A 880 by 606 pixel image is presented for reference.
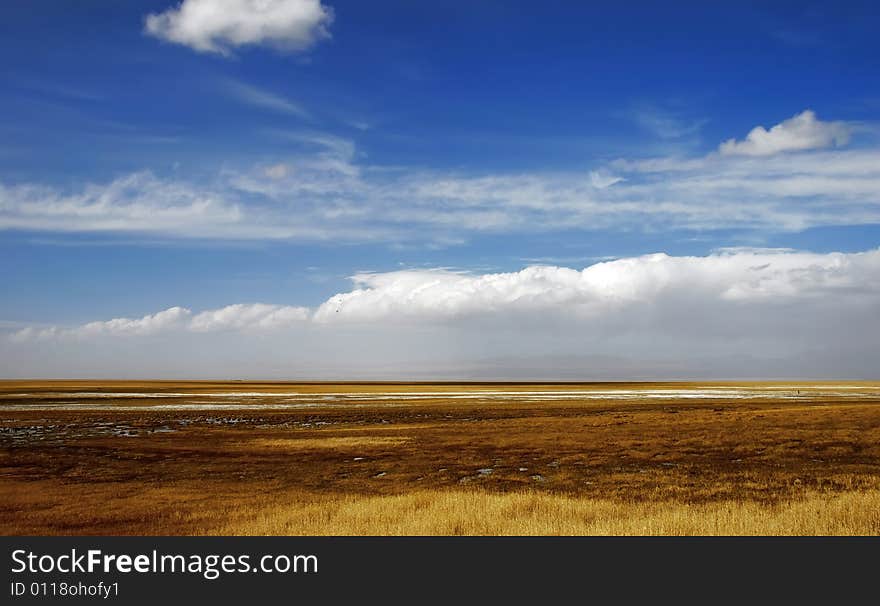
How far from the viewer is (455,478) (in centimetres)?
2686

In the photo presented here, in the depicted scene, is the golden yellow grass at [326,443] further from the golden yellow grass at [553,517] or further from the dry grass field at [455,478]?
the golden yellow grass at [553,517]

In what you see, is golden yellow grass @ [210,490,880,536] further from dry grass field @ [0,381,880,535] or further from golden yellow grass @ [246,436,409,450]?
golden yellow grass @ [246,436,409,450]

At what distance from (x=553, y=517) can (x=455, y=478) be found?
8.80 meters

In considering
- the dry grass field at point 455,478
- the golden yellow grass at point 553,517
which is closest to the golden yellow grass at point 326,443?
the dry grass field at point 455,478

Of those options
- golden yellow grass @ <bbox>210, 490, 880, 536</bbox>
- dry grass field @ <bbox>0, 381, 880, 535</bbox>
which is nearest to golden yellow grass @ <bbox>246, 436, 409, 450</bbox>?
dry grass field @ <bbox>0, 381, 880, 535</bbox>

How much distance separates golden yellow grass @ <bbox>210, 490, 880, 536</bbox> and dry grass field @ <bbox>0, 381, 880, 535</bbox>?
3.1 inches

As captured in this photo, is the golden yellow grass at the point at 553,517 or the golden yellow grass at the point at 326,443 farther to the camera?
the golden yellow grass at the point at 326,443

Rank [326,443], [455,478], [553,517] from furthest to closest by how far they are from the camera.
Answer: [326,443] < [455,478] < [553,517]

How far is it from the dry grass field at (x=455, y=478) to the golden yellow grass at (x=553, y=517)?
0.08 meters

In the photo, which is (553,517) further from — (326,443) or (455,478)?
(326,443)

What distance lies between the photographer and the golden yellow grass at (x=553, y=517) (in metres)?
16.6

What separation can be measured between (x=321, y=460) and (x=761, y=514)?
67.5 feet

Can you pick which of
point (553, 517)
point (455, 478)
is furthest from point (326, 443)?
point (553, 517)

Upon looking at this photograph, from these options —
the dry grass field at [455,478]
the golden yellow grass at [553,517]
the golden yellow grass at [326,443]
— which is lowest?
the golden yellow grass at [326,443]
